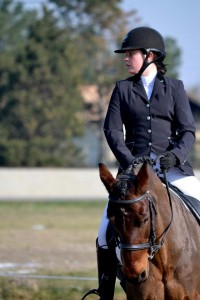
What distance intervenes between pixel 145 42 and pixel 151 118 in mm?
607

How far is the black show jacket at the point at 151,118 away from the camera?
6805 millimetres

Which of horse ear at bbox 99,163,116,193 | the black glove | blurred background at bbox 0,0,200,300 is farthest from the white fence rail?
horse ear at bbox 99,163,116,193

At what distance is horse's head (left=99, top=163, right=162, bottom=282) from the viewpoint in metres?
5.68

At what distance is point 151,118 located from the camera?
6.82 m

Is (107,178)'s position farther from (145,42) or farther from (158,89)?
(145,42)

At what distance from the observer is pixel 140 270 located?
5652 mm

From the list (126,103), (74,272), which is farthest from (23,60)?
(126,103)

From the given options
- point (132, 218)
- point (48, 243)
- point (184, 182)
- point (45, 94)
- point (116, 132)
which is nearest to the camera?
point (132, 218)

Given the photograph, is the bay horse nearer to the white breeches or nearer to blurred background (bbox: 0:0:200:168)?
the white breeches

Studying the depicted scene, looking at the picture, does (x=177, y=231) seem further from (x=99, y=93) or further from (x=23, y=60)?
(x=99, y=93)

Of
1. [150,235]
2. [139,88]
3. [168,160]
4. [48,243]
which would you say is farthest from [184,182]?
[48,243]

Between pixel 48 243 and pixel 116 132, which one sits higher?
pixel 116 132

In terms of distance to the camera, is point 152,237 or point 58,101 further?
point 58,101

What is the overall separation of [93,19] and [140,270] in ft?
169
